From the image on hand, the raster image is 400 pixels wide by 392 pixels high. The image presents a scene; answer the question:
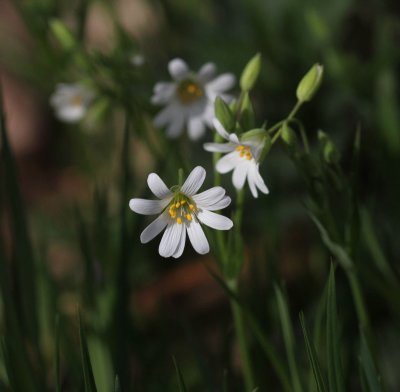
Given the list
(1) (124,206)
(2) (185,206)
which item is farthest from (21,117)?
(2) (185,206)

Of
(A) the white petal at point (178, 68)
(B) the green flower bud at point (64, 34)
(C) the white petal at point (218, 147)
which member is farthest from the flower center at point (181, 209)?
(B) the green flower bud at point (64, 34)

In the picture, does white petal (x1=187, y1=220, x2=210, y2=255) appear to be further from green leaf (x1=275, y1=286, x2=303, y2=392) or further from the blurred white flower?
the blurred white flower

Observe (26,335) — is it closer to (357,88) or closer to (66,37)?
(66,37)

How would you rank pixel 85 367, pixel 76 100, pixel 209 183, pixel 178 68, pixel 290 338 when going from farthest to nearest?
pixel 209 183
pixel 76 100
pixel 178 68
pixel 290 338
pixel 85 367

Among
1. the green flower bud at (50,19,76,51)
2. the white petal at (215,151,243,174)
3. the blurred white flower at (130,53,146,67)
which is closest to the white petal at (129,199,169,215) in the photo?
the white petal at (215,151,243,174)

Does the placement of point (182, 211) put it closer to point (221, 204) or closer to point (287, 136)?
point (221, 204)

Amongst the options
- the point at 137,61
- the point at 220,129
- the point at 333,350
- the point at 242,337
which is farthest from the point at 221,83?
the point at 333,350
